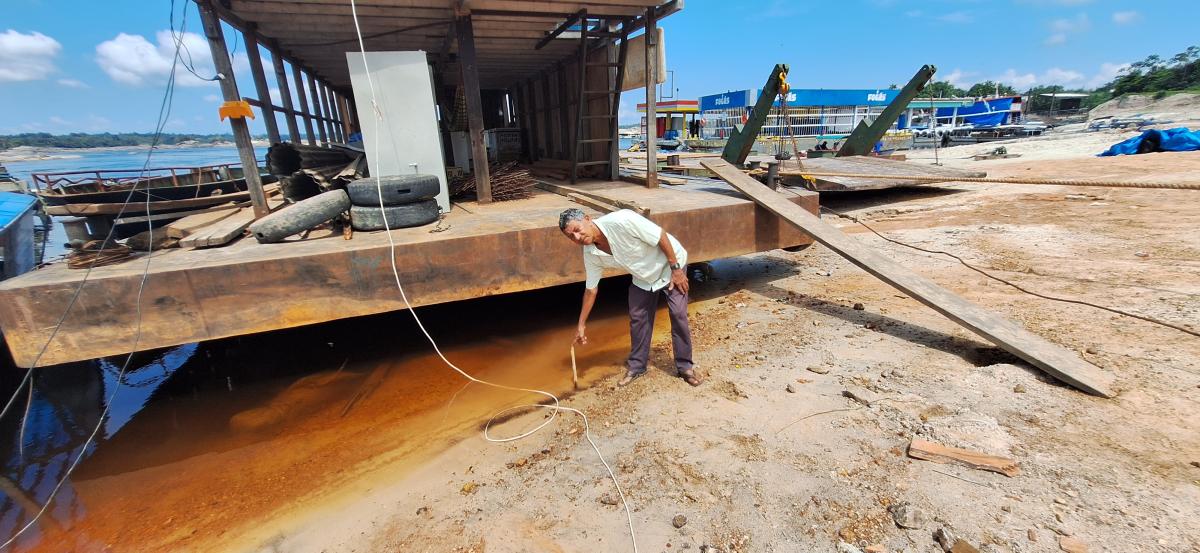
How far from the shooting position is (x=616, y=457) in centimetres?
283

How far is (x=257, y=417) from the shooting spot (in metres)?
3.93

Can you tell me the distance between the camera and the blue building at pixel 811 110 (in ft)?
107

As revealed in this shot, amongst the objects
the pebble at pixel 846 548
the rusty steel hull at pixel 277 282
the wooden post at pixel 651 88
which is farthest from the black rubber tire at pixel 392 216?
the pebble at pixel 846 548

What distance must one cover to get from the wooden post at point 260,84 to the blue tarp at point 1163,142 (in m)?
22.5

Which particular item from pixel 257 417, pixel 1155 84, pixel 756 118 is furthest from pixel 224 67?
pixel 1155 84

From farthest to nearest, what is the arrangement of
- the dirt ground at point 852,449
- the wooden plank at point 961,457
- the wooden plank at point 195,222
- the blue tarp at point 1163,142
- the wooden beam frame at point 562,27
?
1. the blue tarp at point 1163,142
2. the wooden beam frame at point 562,27
3. the wooden plank at point 195,222
4. the wooden plank at point 961,457
5. the dirt ground at point 852,449

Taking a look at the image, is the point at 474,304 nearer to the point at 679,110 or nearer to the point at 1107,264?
the point at 1107,264

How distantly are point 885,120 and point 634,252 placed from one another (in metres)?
10.9

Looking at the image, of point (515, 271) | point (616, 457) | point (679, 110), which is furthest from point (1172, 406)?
point (679, 110)

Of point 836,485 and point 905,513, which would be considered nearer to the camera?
point 905,513

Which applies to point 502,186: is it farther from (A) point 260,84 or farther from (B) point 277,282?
(A) point 260,84

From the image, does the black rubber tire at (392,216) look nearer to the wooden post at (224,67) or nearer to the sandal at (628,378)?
the wooden post at (224,67)

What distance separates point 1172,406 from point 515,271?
14.1 feet

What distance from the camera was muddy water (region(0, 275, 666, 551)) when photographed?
118 inches
